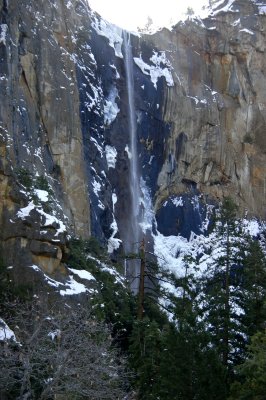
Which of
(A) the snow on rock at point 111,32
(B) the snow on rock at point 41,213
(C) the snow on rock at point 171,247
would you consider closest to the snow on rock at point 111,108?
(A) the snow on rock at point 111,32

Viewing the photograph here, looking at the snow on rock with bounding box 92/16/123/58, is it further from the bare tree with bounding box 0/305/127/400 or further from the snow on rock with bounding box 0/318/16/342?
the bare tree with bounding box 0/305/127/400

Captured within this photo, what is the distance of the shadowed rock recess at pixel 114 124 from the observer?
2822cm

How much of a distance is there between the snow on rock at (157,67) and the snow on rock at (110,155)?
9.37 metres

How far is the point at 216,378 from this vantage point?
14.9 metres

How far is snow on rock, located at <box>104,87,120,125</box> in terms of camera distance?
47.9 metres

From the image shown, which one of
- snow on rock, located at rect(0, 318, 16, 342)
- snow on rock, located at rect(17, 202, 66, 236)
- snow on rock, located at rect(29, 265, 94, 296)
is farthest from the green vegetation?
snow on rock, located at rect(0, 318, 16, 342)

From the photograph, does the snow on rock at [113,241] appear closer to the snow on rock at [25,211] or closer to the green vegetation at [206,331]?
the green vegetation at [206,331]

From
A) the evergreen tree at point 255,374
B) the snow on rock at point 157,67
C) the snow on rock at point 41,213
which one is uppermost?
the snow on rock at point 157,67

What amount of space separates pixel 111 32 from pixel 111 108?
23.0 ft

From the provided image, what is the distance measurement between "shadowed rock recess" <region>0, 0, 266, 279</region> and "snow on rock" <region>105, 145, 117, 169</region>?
11cm

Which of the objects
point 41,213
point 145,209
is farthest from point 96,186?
point 41,213

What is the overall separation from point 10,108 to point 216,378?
20.6 metres

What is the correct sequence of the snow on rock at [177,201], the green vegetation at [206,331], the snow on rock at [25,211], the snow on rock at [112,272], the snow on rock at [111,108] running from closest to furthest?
1. the green vegetation at [206,331]
2. the snow on rock at [25,211]
3. the snow on rock at [112,272]
4. the snow on rock at [111,108]
5. the snow on rock at [177,201]

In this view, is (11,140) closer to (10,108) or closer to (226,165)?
(10,108)
